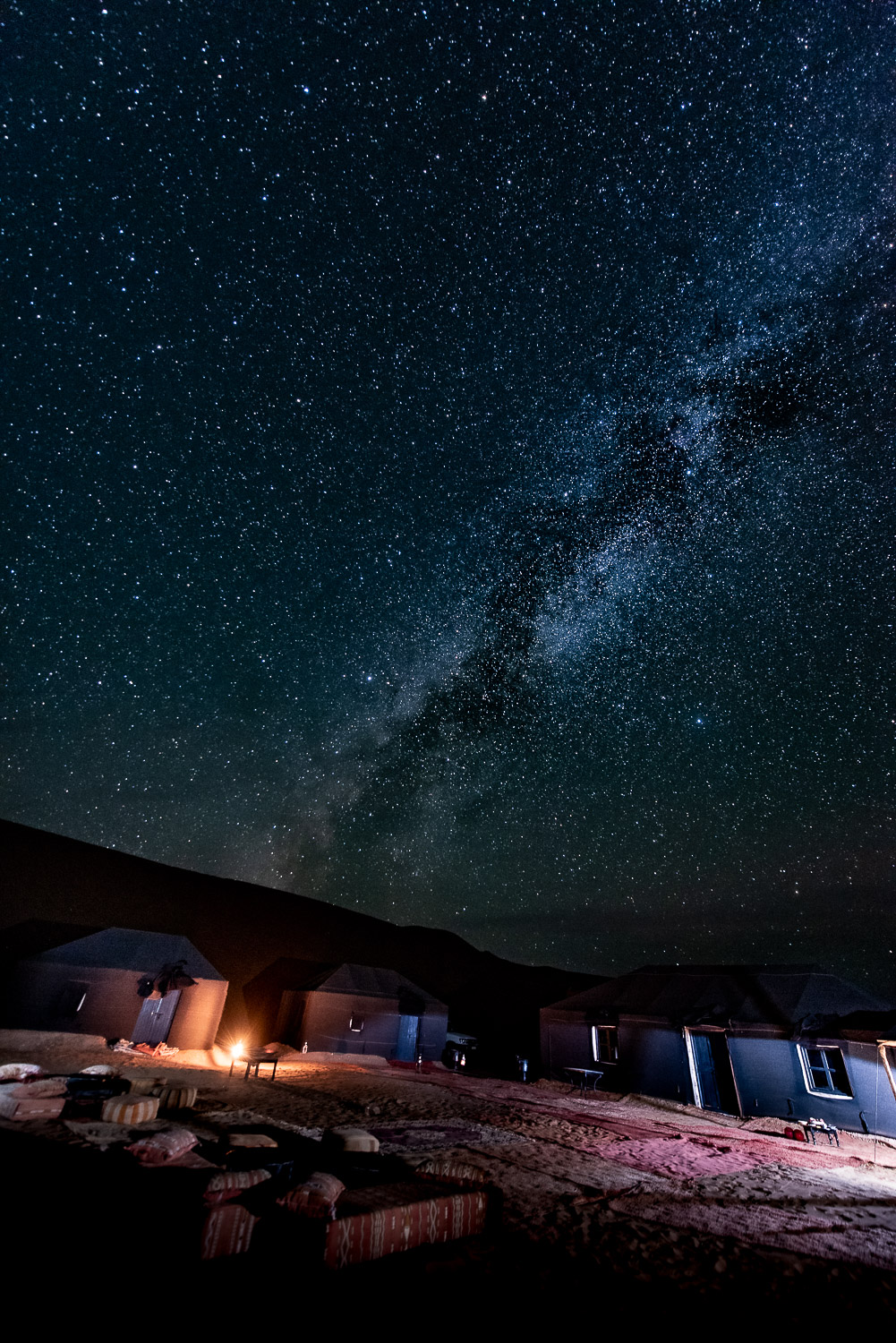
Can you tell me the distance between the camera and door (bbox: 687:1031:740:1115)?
22.2 m

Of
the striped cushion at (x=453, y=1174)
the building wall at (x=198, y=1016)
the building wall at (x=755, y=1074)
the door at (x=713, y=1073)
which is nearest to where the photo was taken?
the striped cushion at (x=453, y=1174)

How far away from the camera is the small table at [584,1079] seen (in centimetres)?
2517

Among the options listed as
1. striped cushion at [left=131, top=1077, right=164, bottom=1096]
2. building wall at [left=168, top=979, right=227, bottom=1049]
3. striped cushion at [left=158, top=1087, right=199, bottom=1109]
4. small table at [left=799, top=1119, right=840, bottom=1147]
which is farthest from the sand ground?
building wall at [left=168, top=979, right=227, bottom=1049]

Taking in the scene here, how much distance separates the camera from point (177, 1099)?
37.2 feet

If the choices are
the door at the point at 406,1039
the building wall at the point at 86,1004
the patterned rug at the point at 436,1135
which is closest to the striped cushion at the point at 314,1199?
the patterned rug at the point at 436,1135

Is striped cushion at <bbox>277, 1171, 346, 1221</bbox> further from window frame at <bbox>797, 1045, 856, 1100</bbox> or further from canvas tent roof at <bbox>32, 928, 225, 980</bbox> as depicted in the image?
canvas tent roof at <bbox>32, 928, 225, 980</bbox>

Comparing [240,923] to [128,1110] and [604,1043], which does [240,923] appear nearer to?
[604,1043]

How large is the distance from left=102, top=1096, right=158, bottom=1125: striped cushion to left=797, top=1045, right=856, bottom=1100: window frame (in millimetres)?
22887

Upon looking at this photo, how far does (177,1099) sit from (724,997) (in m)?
22.9

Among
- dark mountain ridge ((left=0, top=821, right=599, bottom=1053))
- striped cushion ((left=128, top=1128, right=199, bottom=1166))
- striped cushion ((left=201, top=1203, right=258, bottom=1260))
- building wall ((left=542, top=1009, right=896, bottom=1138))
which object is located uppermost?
dark mountain ridge ((left=0, top=821, right=599, bottom=1053))

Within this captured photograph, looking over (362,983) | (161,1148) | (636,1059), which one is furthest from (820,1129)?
(362,983)

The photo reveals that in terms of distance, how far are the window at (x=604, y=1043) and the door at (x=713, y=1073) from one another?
12.5ft

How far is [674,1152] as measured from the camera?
40.5 ft

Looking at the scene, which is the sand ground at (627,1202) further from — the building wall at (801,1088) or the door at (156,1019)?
the door at (156,1019)
